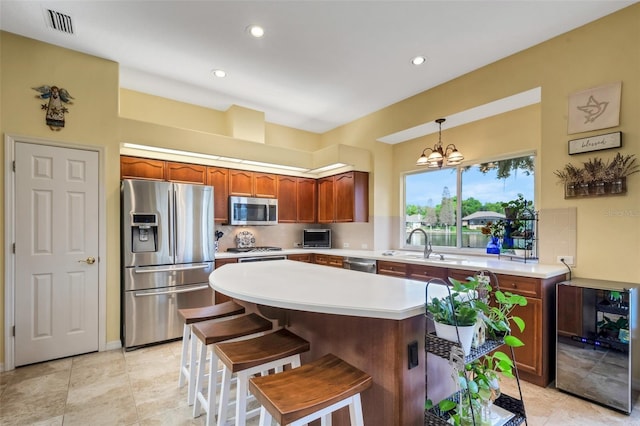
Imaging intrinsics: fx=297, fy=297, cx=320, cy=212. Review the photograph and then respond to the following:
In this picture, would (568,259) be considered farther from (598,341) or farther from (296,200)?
(296,200)

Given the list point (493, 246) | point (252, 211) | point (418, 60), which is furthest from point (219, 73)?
point (493, 246)

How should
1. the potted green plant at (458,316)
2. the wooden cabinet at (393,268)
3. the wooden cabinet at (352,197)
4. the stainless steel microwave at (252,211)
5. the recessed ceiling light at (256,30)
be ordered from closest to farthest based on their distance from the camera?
the potted green plant at (458,316) < the recessed ceiling light at (256,30) < the wooden cabinet at (393,268) < the stainless steel microwave at (252,211) < the wooden cabinet at (352,197)

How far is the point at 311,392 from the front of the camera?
3.89 ft

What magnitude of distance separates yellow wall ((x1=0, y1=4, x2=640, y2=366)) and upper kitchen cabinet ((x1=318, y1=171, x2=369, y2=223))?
2.67ft

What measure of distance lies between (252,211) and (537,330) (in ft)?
11.8

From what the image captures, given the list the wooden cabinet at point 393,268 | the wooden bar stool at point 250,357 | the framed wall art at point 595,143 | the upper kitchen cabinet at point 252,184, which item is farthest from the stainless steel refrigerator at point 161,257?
the framed wall art at point 595,143

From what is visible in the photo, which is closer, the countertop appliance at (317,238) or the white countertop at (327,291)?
the white countertop at (327,291)

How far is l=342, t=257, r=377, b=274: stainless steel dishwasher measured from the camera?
3878mm

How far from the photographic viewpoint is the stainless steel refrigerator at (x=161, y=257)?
10.4 feet

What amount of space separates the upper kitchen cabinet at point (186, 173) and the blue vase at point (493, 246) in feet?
12.3

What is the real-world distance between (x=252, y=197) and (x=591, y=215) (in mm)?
3886

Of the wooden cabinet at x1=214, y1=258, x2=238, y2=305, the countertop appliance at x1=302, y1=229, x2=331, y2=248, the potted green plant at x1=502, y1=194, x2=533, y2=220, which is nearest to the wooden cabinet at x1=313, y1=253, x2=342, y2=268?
the countertop appliance at x1=302, y1=229, x2=331, y2=248

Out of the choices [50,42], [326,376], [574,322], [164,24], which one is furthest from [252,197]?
[574,322]

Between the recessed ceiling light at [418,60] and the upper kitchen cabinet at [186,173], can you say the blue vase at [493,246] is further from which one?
the upper kitchen cabinet at [186,173]
